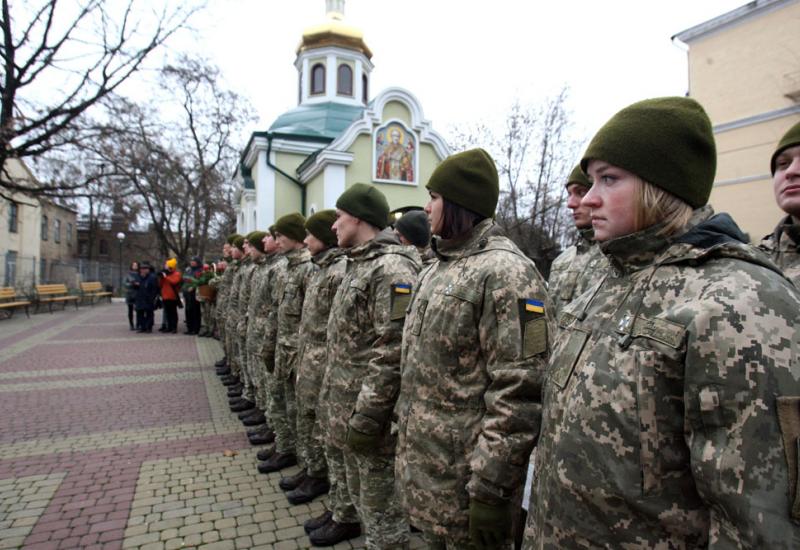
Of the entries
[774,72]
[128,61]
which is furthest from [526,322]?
[774,72]

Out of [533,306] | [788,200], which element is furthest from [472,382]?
[788,200]

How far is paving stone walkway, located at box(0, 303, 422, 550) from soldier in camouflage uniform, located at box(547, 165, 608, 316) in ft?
7.04

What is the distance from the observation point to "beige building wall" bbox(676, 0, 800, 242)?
55.3 feet

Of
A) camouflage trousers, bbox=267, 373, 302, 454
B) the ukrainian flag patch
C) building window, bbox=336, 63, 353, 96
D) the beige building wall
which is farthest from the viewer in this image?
building window, bbox=336, 63, 353, 96

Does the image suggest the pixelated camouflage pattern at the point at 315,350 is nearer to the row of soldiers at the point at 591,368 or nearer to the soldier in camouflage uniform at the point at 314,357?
the soldier in camouflage uniform at the point at 314,357

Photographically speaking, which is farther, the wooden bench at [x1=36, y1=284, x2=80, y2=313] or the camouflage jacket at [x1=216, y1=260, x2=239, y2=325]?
the wooden bench at [x1=36, y1=284, x2=80, y2=313]

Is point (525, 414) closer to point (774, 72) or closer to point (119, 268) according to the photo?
point (774, 72)

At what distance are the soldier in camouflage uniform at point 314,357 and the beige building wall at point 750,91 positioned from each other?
17.4m

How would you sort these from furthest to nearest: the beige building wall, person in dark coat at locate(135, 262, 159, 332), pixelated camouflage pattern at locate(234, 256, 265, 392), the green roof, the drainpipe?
the green roof, the drainpipe, the beige building wall, person in dark coat at locate(135, 262, 159, 332), pixelated camouflage pattern at locate(234, 256, 265, 392)

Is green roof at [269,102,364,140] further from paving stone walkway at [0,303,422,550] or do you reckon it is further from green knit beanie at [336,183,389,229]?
green knit beanie at [336,183,389,229]

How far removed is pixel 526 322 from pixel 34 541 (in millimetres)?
3750

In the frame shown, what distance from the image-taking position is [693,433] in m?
1.10

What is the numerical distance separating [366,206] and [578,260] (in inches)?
67.9

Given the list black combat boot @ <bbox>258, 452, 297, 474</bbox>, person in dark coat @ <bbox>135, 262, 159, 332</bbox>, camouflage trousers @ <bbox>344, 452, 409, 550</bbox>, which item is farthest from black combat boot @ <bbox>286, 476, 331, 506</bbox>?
person in dark coat @ <bbox>135, 262, 159, 332</bbox>
